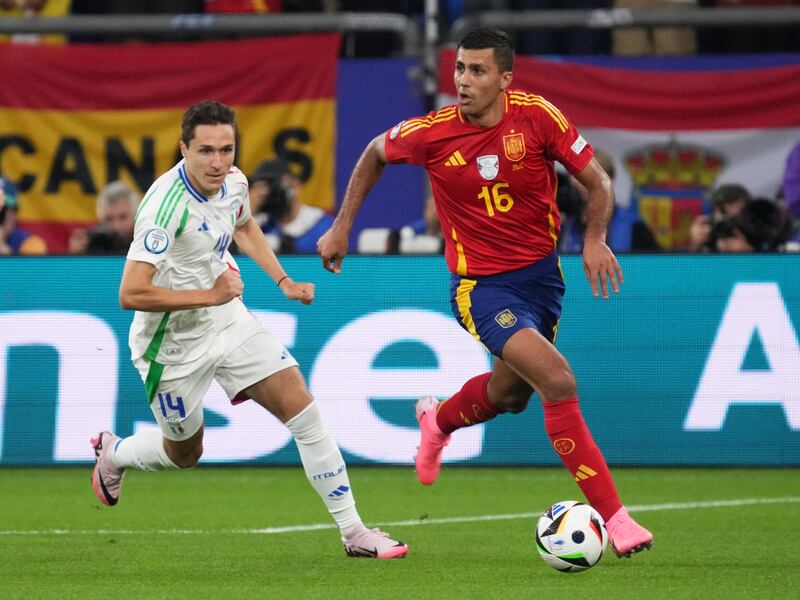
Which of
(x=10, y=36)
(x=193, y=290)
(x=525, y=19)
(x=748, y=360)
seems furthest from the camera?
(x=10, y=36)

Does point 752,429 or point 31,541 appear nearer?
point 31,541

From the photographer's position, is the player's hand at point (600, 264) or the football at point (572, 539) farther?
the player's hand at point (600, 264)

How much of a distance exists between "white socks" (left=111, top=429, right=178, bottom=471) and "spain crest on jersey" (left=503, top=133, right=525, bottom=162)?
223cm

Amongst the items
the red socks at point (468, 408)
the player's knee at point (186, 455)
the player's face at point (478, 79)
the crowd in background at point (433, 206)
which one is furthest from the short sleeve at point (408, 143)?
the crowd in background at point (433, 206)

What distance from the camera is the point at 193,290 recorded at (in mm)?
7035

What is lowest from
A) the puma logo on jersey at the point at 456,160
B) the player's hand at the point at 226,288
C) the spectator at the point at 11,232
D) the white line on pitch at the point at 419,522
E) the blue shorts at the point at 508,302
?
the white line on pitch at the point at 419,522

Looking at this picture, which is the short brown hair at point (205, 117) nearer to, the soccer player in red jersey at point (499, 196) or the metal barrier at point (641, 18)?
the soccer player in red jersey at point (499, 196)

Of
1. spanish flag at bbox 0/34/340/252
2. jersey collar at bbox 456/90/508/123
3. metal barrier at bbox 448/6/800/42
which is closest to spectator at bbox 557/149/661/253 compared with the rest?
metal barrier at bbox 448/6/800/42

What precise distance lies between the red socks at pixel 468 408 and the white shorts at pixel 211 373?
112 cm

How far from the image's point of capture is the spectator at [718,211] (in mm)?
11391

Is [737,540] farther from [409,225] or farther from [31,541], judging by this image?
[409,225]

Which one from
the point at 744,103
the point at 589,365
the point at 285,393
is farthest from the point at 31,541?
the point at 744,103

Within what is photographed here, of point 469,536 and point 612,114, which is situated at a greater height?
point 612,114

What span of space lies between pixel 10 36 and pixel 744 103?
6.26 m
